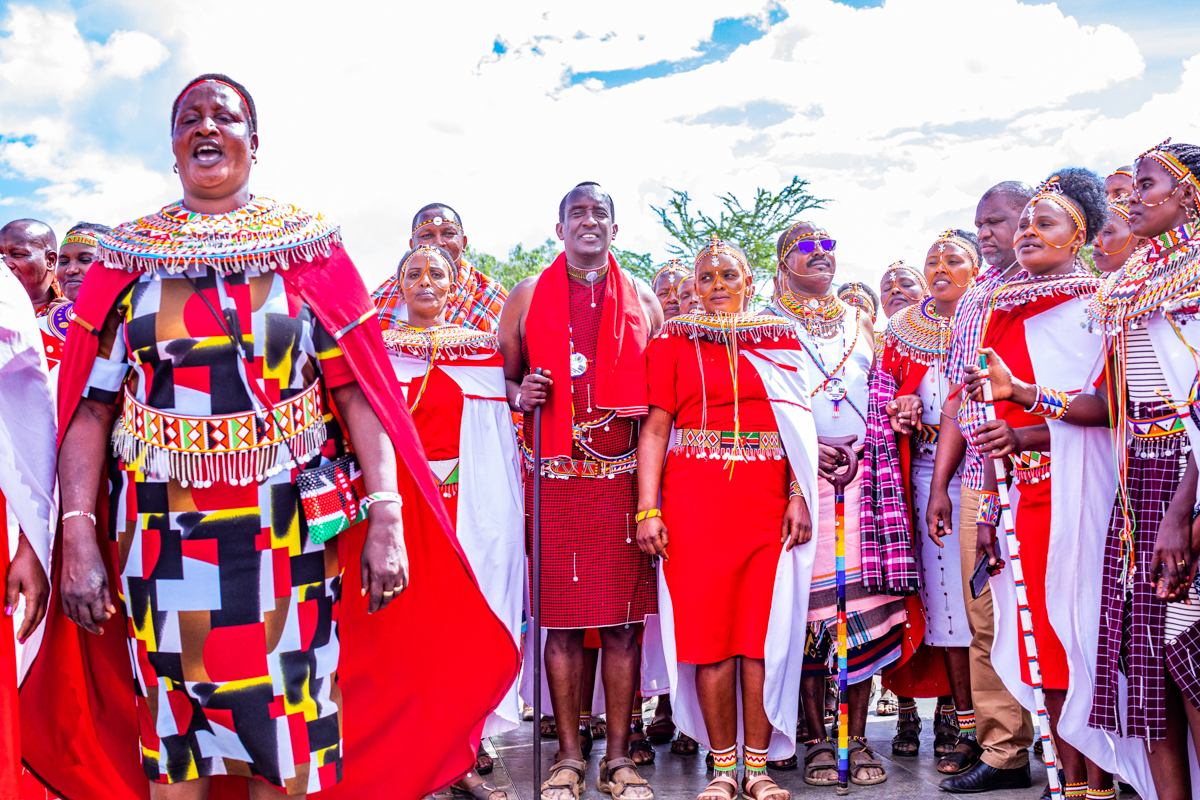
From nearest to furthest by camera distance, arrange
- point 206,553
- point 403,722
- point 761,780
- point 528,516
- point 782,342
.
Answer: point 206,553
point 403,722
point 761,780
point 782,342
point 528,516

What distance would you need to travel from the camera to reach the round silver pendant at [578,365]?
4.78 m

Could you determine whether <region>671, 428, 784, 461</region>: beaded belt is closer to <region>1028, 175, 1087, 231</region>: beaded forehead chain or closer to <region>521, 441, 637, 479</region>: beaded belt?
<region>521, 441, 637, 479</region>: beaded belt

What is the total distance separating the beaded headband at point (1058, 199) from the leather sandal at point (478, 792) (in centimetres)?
346

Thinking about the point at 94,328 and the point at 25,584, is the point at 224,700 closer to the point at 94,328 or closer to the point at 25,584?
the point at 25,584

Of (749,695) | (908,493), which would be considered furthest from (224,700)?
(908,493)

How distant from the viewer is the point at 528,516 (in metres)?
5.03

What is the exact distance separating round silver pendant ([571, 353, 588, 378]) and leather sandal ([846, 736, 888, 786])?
7.15ft

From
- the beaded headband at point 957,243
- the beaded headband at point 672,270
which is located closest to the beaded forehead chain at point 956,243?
the beaded headband at point 957,243

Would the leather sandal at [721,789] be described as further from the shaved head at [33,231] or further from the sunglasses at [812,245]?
the shaved head at [33,231]

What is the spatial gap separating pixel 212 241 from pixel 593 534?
8.16 ft

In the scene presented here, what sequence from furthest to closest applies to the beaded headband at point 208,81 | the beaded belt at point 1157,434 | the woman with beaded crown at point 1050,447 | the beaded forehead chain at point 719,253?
the beaded forehead chain at point 719,253 < the woman with beaded crown at point 1050,447 < the beaded belt at point 1157,434 < the beaded headband at point 208,81

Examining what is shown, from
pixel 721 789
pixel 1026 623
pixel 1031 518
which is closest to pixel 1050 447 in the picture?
pixel 1031 518

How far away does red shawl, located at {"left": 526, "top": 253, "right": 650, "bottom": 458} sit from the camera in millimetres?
4664

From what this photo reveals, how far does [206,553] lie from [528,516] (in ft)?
8.15
